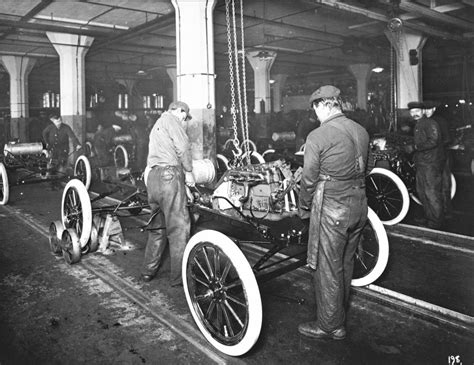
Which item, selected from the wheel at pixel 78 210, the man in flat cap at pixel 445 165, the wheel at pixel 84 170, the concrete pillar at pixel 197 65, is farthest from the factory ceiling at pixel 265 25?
the wheel at pixel 78 210

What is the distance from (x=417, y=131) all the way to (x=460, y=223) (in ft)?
5.09

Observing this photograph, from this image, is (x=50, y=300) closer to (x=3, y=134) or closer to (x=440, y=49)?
(x=440, y=49)

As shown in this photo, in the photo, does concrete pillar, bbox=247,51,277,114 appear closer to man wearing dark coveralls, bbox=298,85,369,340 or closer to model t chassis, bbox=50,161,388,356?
model t chassis, bbox=50,161,388,356

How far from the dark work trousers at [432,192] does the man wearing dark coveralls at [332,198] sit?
3518 millimetres

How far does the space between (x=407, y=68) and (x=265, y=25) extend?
174 inches

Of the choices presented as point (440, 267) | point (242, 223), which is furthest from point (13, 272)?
point (440, 267)

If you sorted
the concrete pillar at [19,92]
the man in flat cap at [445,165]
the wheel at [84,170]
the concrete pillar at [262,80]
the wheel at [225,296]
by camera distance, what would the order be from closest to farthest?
the wheel at [225,296], the man in flat cap at [445,165], the wheel at [84,170], the concrete pillar at [19,92], the concrete pillar at [262,80]

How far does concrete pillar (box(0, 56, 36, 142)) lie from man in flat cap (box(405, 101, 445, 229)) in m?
15.8

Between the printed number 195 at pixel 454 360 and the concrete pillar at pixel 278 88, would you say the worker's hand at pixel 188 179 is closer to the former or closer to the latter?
the printed number 195 at pixel 454 360

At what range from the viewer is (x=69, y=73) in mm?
12727

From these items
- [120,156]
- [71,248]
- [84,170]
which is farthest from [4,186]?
[120,156]

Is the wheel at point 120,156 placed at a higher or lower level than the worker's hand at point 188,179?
higher

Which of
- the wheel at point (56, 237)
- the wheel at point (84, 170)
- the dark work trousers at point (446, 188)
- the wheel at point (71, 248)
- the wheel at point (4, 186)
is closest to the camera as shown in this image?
the wheel at point (71, 248)

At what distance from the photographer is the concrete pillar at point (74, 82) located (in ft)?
41.4
